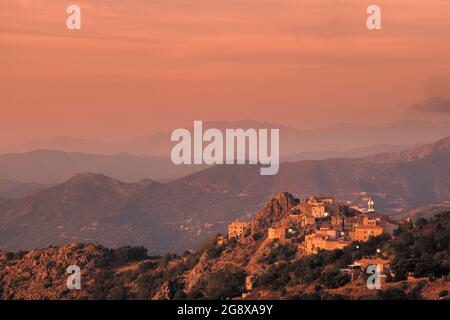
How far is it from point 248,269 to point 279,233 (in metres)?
9.01

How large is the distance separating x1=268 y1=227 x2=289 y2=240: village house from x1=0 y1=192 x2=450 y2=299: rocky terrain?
114 centimetres

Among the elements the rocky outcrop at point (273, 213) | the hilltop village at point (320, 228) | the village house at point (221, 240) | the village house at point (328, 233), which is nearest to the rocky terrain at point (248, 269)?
the rocky outcrop at point (273, 213)

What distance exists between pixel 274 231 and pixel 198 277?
1174 cm

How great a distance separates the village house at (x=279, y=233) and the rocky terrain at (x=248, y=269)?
44.9 inches

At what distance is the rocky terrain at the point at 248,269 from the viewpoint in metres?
110

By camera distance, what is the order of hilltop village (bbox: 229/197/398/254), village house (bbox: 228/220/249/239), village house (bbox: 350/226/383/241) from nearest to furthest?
hilltop village (bbox: 229/197/398/254)
village house (bbox: 350/226/383/241)
village house (bbox: 228/220/249/239)

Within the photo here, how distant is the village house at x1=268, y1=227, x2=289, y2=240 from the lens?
148462 millimetres

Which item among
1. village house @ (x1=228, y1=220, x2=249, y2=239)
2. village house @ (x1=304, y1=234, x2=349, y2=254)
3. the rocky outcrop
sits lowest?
village house @ (x1=304, y1=234, x2=349, y2=254)

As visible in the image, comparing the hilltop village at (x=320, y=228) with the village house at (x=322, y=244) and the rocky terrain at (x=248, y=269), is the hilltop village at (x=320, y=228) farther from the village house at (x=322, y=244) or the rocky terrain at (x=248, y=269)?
the rocky terrain at (x=248, y=269)

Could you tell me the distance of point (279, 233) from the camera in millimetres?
149125

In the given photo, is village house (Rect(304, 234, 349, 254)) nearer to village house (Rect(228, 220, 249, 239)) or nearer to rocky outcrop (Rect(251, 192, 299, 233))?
rocky outcrop (Rect(251, 192, 299, 233))

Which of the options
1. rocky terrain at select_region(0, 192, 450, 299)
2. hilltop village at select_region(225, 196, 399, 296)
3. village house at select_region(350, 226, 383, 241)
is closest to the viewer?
rocky terrain at select_region(0, 192, 450, 299)

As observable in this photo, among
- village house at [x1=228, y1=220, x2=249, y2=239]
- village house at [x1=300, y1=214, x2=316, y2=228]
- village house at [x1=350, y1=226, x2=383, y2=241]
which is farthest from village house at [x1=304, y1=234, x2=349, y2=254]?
village house at [x1=228, y1=220, x2=249, y2=239]
